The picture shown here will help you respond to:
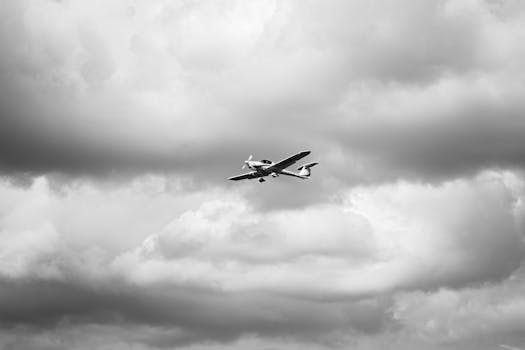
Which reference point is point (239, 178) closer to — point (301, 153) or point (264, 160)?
point (264, 160)

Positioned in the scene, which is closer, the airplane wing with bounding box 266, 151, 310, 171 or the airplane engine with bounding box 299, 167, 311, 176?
the airplane wing with bounding box 266, 151, 310, 171

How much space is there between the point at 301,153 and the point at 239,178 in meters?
20.5

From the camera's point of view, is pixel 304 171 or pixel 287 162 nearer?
pixel 287 162

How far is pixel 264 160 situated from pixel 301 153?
11.4 m

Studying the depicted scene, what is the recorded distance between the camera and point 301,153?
424 ft

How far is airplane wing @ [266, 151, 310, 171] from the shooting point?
130 metres

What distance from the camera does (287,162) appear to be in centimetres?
13500

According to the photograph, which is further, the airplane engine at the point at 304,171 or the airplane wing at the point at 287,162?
the airplane engine at the point at 304,171

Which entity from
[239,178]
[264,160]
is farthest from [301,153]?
[239,178]

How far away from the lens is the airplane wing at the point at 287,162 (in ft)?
427

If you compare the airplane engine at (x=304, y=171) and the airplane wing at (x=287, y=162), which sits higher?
the airplane engine at (x=304, y=171)

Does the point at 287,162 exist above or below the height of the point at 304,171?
below

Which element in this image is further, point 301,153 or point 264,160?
point 264,160

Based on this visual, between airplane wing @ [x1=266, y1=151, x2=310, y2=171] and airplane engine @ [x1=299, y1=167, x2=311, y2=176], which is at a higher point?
airplane engine @ [x1=299, y1=167, x2=311, y2=176]
